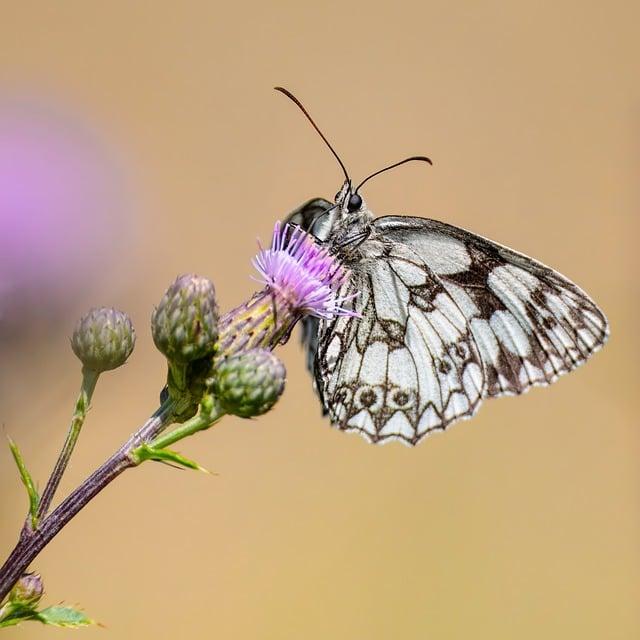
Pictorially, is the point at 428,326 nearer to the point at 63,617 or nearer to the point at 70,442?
the point at 70,442

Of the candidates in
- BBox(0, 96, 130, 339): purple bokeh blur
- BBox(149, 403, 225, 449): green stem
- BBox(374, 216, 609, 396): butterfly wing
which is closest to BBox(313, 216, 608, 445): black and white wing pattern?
BBox(374, 216, 609, 396): butterfly wing

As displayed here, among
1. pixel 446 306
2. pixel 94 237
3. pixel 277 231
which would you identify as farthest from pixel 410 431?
pixel 94 237

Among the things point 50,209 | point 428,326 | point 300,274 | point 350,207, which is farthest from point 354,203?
point 50,209

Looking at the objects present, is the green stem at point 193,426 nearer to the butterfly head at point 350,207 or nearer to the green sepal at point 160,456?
the green sepal at point 160,456

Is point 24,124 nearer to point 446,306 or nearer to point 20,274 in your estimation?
point 20,274

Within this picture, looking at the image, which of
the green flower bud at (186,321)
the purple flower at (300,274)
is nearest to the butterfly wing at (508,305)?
the purple flower at (300,274)

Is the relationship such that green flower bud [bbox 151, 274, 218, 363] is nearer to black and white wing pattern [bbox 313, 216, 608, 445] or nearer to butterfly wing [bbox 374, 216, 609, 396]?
black and white wing pattern [bbox 313, 216, 608, 445]

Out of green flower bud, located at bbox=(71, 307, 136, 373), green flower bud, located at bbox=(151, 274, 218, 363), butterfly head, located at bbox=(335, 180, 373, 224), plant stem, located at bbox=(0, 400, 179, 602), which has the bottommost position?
plant stem, located at bbox=(0, 400, 179, 602)
